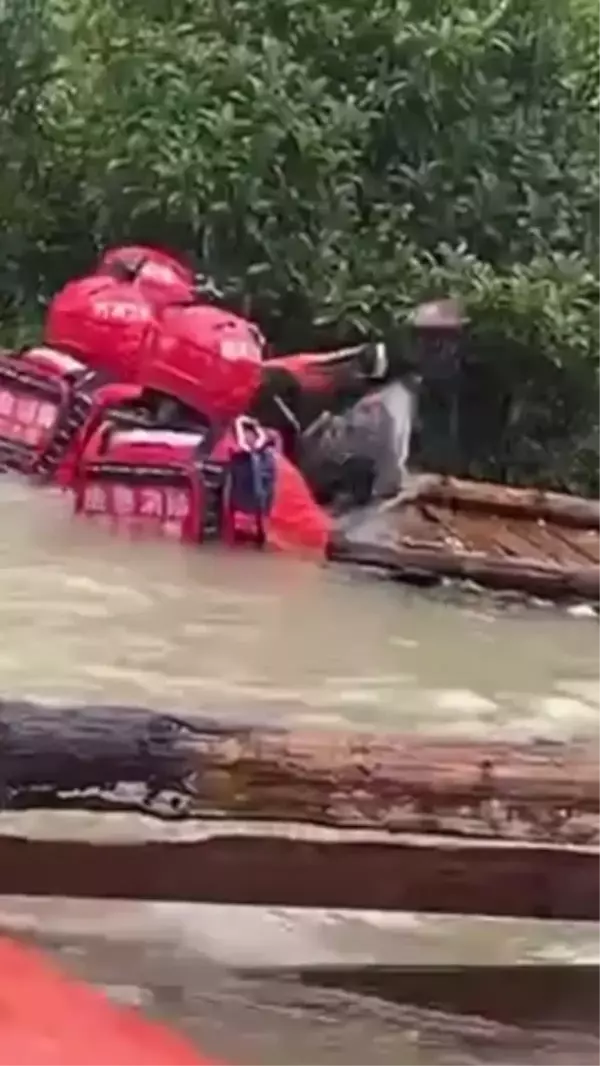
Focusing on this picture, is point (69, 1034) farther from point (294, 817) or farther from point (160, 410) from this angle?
point (160, 410)

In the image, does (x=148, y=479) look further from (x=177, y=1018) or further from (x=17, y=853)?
(x=177, y=1018)

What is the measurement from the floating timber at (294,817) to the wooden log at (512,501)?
20 cm

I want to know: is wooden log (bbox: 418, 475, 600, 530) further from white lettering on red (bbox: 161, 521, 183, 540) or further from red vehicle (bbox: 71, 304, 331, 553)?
white lettering on red (bbox: 161, 521, 183, 540)

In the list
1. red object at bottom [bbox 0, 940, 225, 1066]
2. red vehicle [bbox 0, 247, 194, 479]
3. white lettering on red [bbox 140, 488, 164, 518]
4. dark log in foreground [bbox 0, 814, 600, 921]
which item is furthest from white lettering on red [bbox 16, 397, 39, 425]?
red object at bottom [bbox 0, 940, 225, 1066]

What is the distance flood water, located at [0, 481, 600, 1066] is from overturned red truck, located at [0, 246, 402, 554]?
0.11 ft

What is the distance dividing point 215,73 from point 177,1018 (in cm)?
78

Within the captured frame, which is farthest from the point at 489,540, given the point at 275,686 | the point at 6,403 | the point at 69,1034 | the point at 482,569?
the point at 69,1034

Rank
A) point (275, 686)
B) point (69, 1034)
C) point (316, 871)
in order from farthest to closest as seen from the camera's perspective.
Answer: point (275, 686), point (316, 871), point (69, 1034)

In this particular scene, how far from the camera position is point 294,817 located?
146cm

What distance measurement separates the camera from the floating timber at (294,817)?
56.1 inches

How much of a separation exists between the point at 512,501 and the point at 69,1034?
0.68 m

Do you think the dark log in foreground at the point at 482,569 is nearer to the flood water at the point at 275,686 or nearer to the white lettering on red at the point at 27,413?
the flood water at the point at 275,686

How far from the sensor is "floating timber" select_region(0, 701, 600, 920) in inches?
56.1

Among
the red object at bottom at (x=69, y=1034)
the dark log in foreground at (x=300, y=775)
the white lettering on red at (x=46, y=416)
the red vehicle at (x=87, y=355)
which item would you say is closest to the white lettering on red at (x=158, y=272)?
the red vehicle at (x=87, y=355)
